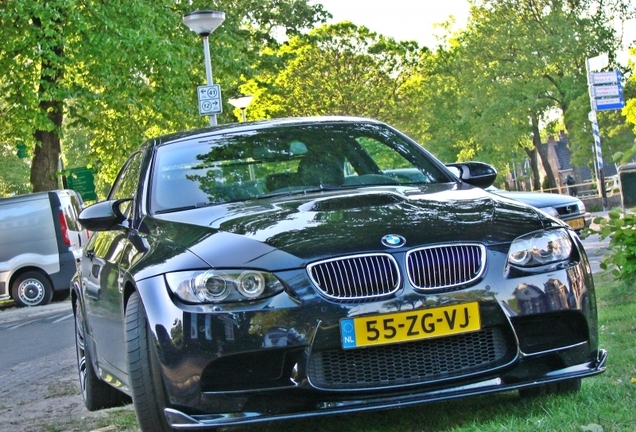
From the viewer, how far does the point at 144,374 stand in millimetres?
4578

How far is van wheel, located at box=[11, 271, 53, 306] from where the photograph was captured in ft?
67.5

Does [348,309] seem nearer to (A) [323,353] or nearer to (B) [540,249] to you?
(A) [323,353]

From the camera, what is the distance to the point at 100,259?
5988 millimetres

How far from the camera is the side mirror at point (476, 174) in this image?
599cm

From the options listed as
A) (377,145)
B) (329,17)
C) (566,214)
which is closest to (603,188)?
(329,17)

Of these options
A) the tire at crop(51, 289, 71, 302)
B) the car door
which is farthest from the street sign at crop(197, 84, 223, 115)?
the car door

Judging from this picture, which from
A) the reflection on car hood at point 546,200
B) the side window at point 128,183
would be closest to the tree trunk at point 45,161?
the reflection on car hood at point 546,200

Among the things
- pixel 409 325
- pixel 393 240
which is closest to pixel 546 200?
pixel 393 240

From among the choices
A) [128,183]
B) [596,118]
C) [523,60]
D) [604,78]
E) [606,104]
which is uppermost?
[523,60]

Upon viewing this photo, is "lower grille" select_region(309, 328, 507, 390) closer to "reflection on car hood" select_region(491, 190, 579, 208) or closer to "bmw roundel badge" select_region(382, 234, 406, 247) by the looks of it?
"bmw roundel badge" select_region(382, 234, 406, 247)

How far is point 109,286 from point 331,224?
1377 millimetres

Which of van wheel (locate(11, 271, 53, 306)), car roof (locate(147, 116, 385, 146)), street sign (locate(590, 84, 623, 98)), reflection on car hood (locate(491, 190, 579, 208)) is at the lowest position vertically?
van wheel (locate(11, 271, 53, 306))

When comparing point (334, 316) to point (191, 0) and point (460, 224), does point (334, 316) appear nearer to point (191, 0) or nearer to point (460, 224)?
point (460, 224)

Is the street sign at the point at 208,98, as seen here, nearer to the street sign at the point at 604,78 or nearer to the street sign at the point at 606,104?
the street sign at the point at 606,104
